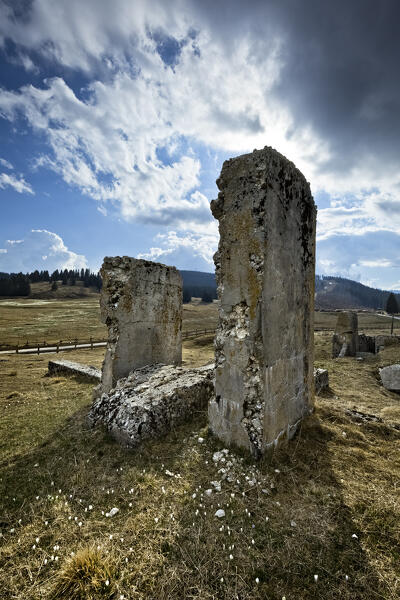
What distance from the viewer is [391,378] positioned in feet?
31.2

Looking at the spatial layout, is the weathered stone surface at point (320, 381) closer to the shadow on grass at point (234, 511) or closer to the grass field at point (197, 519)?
the grass field at point (197, 519)

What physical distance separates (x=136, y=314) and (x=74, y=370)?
18.1 feet

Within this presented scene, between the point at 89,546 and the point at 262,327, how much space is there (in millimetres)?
3155

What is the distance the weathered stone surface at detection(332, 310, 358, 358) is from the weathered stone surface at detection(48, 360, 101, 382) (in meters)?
12.1

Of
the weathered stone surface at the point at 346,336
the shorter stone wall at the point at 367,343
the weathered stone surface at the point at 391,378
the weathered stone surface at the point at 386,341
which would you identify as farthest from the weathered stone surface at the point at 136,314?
the weathered stone surface at the point at 386,341

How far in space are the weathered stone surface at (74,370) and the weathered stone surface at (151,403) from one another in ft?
13.6

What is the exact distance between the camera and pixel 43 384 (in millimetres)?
10242

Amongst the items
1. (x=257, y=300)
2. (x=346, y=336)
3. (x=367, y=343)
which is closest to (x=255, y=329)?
(x=257, y=300)

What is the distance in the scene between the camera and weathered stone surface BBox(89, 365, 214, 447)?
498 cm

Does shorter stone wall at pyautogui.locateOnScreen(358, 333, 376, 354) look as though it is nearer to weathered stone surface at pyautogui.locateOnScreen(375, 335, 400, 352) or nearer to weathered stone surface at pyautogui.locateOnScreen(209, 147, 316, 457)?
weathered stone surface at pyautogui.locateOnScreen(375, 335, 400, 352)

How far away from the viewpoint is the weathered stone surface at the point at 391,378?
30.5 ft

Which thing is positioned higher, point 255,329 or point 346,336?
point 255,329

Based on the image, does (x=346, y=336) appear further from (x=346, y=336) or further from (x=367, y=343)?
(x=367, y=343)

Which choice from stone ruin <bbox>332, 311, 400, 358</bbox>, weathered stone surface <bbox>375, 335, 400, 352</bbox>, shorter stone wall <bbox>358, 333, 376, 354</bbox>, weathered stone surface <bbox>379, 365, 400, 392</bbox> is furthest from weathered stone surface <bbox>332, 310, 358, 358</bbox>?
weathered stone surface <bbox>379, 365, 400, 392</bbox>
